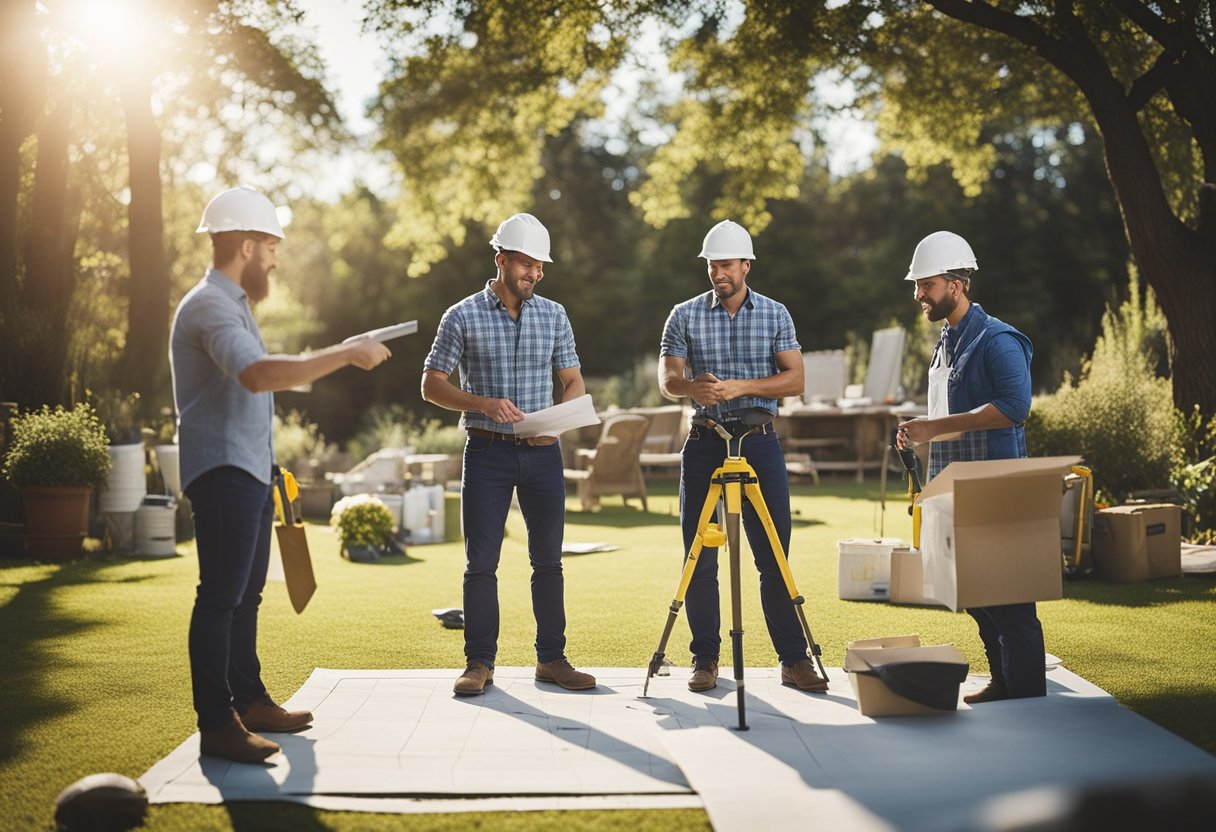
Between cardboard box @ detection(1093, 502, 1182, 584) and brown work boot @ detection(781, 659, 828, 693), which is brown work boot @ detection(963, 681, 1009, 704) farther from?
cardboard box @ detection(1093, 502, 1182, 584)

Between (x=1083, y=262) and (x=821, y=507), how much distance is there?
18261 millimetres

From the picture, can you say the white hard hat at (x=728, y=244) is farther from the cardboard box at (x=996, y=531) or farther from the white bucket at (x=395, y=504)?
the white bucket at (x=395, y=504)

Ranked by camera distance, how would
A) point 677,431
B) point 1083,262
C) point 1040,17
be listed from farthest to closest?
point 1083,262
point 677,431
point 1040,17

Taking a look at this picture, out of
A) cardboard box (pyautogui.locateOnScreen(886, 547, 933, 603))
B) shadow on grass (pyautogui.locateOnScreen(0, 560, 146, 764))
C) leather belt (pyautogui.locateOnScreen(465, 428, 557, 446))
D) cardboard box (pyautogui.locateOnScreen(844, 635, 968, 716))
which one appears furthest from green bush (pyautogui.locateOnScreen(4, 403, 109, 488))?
cardboard box (pyautogui.locateOnScreen(844, 635, 968, 716))

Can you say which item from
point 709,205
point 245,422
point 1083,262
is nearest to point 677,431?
point 245,422

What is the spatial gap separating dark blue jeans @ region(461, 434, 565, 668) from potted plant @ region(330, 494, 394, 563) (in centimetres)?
500

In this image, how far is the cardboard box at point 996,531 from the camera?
4164 millimetres

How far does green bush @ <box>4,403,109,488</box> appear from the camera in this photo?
32.1 feet

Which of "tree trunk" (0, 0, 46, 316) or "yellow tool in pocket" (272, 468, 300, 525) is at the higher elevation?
"tree trunk" (0, 0, 46, 316)

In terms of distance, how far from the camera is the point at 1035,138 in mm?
31594

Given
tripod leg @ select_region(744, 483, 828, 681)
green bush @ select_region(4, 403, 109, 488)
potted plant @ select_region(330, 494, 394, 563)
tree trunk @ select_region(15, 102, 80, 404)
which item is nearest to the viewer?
tripod leg @ select_region(744, 483, 828, 681)

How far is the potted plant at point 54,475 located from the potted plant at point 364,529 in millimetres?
1982

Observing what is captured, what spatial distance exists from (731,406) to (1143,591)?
3.84 m

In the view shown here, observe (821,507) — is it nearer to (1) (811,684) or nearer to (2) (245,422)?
(1) (811,684)
